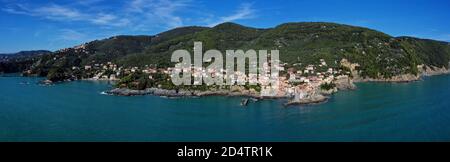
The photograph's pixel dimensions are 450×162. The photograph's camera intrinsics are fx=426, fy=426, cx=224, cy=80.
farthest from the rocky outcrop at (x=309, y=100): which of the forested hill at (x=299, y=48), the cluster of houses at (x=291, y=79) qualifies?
the forested hill at (x=299, y=48)

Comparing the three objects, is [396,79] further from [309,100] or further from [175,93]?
[175,93]

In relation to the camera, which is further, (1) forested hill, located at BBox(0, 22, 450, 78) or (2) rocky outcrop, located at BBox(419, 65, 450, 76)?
(2) rocky outcrop, located at BBox(419, 65, 450, 76)

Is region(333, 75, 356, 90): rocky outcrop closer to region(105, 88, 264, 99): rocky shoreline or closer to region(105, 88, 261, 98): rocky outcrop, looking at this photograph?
region(105, 88, 261, 98): rocky outcrop

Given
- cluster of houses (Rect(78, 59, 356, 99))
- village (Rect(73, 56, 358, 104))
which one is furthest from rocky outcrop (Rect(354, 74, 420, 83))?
cluster of houses (Rect(78, 59, 356, 99))

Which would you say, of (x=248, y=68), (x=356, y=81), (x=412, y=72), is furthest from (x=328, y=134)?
(x=412, y=72)

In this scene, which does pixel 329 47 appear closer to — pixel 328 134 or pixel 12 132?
pixel 328 134
